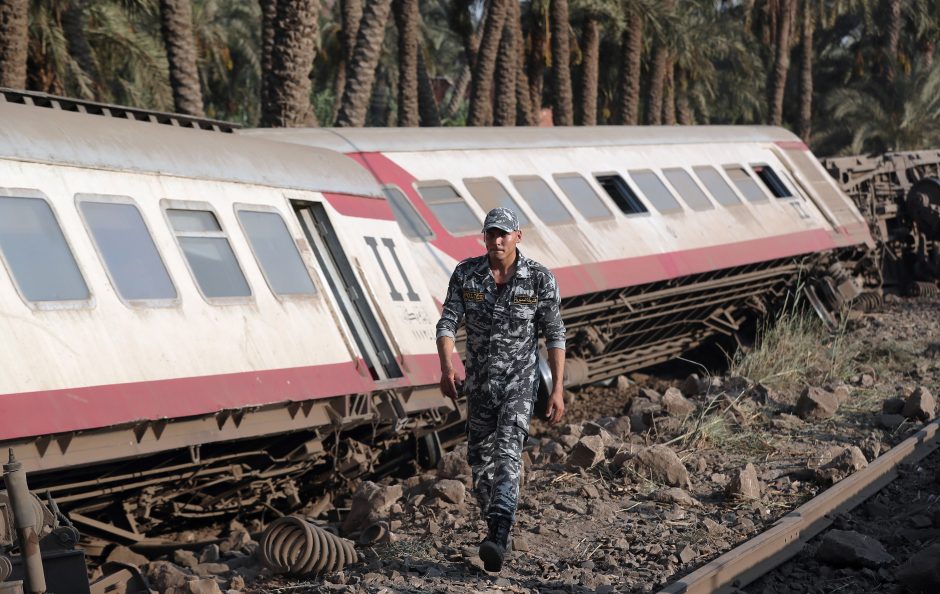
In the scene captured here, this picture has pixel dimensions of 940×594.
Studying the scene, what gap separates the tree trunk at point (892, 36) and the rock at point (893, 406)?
3826cm

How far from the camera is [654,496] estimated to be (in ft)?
31.1

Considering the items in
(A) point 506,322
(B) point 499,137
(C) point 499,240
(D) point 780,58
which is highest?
(D) point 780,58

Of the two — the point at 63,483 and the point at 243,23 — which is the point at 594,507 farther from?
the point at 243,23

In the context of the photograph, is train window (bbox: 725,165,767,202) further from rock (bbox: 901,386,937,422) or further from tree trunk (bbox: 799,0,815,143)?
tree trunk (bbox: 799,0,815,143)

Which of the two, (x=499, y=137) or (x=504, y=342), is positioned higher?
(x=499, y=137)

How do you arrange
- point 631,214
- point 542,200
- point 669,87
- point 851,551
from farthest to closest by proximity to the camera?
point 669,87
point 631,214
point 542,200
point 851,551

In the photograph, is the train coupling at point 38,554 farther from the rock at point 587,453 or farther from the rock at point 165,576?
the rock at point 587,453

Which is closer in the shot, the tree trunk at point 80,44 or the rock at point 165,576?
the rock at point 165,576

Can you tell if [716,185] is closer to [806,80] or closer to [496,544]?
[496,544]

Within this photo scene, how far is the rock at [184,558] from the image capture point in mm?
9036

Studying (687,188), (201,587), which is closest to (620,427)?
(201,587)

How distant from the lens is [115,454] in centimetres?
797

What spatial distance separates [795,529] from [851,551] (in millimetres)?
638

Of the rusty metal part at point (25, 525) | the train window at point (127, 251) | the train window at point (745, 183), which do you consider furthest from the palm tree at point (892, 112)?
the rusty metal part at point (25, 525)
